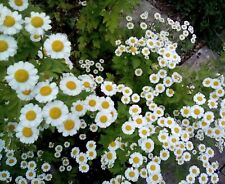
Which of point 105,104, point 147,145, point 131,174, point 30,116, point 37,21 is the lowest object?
point 131,174

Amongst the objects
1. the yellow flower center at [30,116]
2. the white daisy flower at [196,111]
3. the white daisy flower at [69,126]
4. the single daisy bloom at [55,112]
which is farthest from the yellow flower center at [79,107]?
the white daisy flower at [196,111]

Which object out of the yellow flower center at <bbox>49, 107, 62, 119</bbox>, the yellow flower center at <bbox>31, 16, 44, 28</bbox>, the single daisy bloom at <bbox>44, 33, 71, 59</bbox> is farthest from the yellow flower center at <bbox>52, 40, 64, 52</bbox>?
the yellow flower center at <bbox>49, 107, 62, 119</bbox>

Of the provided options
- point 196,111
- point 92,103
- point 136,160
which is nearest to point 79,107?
point 92,103

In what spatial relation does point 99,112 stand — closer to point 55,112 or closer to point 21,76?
point 55,112

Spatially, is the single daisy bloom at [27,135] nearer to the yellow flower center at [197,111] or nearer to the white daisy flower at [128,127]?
the white daisy flower at [128,127]

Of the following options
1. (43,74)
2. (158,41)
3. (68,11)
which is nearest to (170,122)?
(158,41)

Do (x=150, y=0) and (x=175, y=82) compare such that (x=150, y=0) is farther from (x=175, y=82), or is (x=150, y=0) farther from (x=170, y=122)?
(x=170, y=122)

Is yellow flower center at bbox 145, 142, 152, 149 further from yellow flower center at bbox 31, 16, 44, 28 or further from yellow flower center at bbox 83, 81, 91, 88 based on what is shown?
yellow flower center at bbox 31, 16, 44, 28
